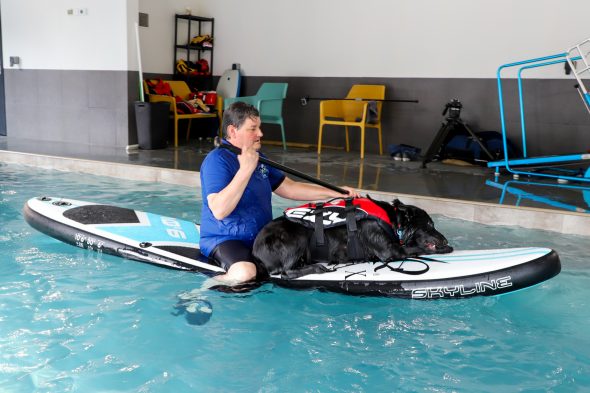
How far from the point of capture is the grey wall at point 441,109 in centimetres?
716

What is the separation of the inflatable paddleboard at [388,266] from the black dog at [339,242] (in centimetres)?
5

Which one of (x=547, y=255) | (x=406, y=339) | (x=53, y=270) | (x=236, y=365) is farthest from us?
(x=53, y=270)

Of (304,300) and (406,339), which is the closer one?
(406,339)

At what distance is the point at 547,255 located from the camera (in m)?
2.81

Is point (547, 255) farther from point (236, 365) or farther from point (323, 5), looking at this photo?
point (323, 5)

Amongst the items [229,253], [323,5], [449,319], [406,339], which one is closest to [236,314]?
[229,253]

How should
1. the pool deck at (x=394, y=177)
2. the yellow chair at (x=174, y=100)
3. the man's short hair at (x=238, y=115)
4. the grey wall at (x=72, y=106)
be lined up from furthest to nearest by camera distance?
the yellow chair at (x=174, y=100) < the grey wall at (x=72, y=106) < the pool deck at (x=394, y=177) < the man's short hair at (x=238, y=115)

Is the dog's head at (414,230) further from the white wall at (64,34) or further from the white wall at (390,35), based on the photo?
the white wall at (64,34)

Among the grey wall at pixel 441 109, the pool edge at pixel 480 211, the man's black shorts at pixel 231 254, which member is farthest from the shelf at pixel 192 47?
the man's black shorts at pixel 231 254

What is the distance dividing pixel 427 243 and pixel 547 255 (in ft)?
1.94

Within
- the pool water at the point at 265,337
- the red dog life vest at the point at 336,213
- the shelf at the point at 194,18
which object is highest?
the shelf at the point at 194,18

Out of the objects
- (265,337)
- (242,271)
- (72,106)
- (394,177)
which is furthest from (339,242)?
(72,106)

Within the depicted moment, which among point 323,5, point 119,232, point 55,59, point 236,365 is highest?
point 323,5

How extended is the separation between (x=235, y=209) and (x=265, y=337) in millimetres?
705
